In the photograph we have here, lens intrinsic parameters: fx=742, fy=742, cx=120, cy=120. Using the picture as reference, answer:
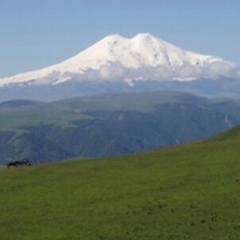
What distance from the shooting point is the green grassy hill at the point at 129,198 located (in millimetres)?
40981

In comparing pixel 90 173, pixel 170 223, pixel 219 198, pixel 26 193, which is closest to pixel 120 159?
pixel 90 173

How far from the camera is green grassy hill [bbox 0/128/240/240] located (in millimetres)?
40981

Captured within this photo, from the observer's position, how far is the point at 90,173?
6228cm

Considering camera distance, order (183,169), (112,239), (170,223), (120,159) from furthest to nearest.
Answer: (120,159)
(183,169)
(170,223)
(112,239)

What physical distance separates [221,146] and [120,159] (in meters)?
9.83

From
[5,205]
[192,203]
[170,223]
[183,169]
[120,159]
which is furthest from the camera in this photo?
[120,159]

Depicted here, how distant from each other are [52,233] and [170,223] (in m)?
6.67

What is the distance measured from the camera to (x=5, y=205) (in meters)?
51.1

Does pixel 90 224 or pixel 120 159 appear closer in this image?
pixel 90 224

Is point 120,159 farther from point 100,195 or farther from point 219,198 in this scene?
point 219,198

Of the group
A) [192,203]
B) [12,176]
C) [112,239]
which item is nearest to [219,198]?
[192,203]

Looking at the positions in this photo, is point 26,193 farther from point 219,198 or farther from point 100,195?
point 219,198

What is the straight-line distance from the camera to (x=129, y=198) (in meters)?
50.1

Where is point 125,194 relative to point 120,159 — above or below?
above
